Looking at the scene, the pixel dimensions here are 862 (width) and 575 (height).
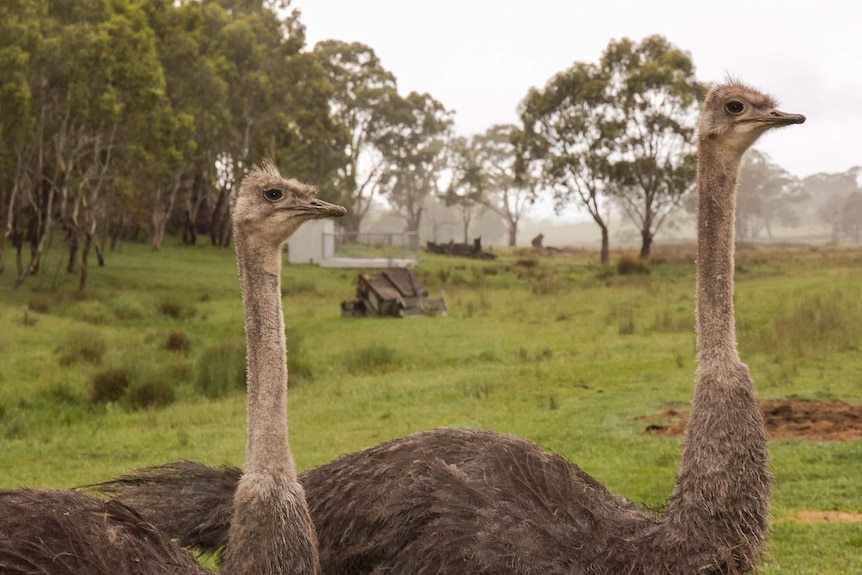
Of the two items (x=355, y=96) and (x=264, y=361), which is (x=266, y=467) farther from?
(x=355, y=96)

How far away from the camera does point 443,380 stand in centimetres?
1262

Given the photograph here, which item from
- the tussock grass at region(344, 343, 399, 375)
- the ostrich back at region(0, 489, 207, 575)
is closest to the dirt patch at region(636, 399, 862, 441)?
the tussock grass at region(344, 343, 399, 375)

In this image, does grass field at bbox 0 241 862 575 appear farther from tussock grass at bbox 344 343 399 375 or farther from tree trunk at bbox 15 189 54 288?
tree trunk at bbox 15 189 54 288

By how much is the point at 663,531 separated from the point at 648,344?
37.7ft

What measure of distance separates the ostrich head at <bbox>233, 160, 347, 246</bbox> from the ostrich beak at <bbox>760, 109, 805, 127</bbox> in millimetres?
1746

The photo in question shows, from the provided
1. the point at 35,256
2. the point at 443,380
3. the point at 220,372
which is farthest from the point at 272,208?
the point at 35,256

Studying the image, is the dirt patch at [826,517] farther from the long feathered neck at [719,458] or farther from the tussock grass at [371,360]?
the tussock grass at [371,360]

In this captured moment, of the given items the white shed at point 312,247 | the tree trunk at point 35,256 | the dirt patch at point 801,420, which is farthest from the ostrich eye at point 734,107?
the white shed at point 312,247

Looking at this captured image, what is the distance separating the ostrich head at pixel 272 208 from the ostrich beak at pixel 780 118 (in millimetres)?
1746

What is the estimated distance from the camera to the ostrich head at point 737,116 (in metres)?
4.29

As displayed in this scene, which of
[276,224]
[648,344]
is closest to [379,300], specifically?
[648,344]

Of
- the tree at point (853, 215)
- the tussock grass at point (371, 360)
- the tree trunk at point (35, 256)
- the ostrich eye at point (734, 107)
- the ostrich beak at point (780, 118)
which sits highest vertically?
the tree at point (853, 215)

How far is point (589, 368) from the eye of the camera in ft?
43.6

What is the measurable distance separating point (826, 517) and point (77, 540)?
5005 mm
